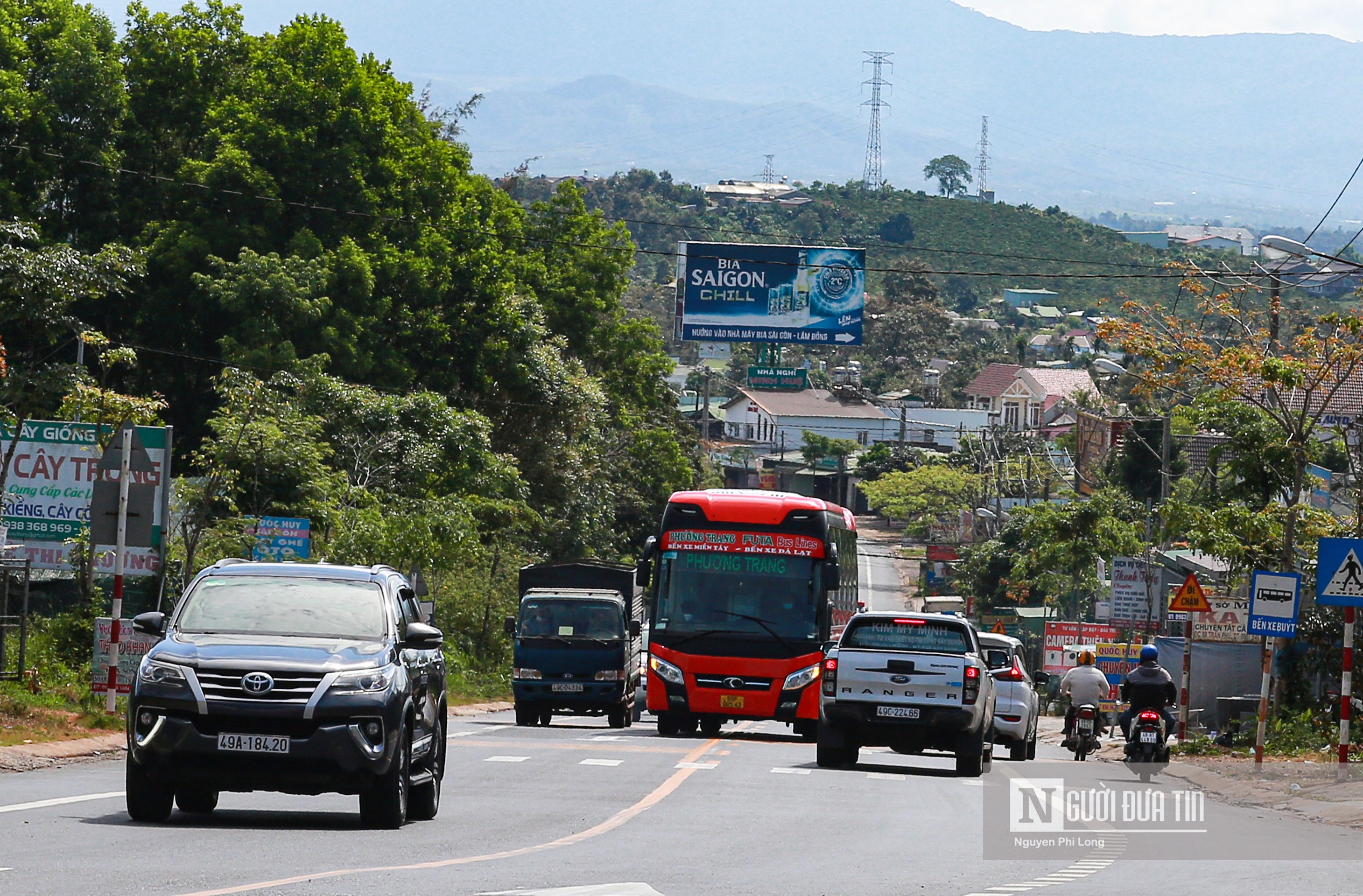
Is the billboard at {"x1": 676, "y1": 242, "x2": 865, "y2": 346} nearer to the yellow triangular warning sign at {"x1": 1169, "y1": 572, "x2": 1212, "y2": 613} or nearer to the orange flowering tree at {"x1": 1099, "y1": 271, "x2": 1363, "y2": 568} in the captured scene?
the orange flowering tree at {"x1": 1099, "y1": 271, "x2": 1363, "y2": 568}

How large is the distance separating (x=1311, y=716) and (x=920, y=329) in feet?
333

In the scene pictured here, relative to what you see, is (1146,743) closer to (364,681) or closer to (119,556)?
(119,556)

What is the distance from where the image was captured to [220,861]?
A: 10148 mm

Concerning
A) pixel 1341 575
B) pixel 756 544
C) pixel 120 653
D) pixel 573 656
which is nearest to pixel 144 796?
pixel 120 653

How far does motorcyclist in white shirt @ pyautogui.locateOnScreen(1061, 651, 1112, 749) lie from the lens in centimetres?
2547

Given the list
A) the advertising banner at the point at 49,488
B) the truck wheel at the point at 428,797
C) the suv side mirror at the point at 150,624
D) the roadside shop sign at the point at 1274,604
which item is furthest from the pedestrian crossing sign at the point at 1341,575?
the advertising banner at the point at 49,488

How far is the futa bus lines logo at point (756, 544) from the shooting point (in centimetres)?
2638

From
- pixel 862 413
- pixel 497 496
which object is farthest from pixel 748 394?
pixel 497 496

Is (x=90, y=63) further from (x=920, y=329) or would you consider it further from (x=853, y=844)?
(x=920, y=329)

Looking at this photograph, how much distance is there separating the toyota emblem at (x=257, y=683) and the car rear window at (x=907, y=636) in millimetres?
9999

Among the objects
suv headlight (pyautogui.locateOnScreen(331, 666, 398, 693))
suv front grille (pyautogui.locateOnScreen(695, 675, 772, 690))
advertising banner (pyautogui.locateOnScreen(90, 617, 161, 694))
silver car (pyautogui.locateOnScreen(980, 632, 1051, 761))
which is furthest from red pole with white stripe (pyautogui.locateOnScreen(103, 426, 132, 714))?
silver car (pyautogui.locateOnScreen(980, 632, 1051, 761))

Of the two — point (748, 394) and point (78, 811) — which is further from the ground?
point (748, 394)

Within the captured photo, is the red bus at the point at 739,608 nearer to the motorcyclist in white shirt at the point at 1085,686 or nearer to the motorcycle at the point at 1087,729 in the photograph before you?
the motorcyclist in white shirt at the point at 1085,686

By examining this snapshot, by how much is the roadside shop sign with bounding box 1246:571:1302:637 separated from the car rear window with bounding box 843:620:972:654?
16.5 feet
